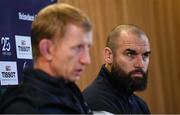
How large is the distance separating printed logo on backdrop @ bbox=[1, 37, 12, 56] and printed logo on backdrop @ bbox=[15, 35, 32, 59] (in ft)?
0.25

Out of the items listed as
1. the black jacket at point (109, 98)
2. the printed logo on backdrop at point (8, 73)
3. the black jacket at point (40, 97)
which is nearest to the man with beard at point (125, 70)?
the black jacket at point (109, 98)

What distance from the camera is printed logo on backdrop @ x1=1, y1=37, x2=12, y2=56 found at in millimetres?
2621

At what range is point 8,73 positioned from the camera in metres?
2.63

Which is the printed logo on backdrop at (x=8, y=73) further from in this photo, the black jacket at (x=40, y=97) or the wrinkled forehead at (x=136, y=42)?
the black jacket at (x=40, y=97)

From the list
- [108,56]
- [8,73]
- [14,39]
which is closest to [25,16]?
[14,39]

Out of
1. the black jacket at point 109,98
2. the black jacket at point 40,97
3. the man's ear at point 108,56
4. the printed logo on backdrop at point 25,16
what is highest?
the printed logo on backdrop at point 25,16

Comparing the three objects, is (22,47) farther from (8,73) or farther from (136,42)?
(136,42)

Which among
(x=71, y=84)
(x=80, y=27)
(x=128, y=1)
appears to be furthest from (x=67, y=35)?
(x=128, y=1)

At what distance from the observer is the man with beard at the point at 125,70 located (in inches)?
90.1

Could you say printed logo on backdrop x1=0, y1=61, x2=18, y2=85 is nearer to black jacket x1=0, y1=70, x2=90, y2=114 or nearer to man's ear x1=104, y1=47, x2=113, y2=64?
man's ear x1=104, y1=47, x2=113, y2=64

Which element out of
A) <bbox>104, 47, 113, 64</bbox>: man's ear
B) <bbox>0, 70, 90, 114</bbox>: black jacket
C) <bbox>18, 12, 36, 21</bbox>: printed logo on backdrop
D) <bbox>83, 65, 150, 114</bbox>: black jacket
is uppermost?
<bbox>18, 12, 36, 21</bbox>: printed logo on backdrop

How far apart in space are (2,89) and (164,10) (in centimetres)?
272

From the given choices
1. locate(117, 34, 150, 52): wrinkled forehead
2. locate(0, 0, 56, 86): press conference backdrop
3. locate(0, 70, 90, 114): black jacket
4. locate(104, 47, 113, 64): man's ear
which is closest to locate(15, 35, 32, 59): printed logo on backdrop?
locate(0, 0, 56, 86): press conference backdrop

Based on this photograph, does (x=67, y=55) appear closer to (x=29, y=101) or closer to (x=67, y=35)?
(x=67, y=35)
